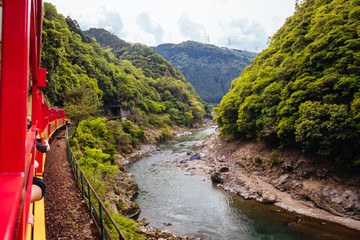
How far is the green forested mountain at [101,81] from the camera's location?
21719 millimetres

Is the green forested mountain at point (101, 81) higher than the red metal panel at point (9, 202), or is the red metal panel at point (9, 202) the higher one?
the green forested mountain at point (101, 81)

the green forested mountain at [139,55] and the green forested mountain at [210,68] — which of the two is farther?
the green forested mountain at [210,68]

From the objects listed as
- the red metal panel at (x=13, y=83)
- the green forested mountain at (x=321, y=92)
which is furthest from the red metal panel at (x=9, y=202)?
the green forested mountain at (x=321, y=92)

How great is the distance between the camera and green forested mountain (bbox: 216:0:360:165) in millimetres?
13977

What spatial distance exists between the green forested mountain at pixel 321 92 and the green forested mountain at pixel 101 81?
21.3 metres

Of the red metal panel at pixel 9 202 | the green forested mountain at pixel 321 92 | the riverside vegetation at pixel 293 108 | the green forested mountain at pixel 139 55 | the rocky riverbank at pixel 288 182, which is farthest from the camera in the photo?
the green forested mountain at pixel 139 55

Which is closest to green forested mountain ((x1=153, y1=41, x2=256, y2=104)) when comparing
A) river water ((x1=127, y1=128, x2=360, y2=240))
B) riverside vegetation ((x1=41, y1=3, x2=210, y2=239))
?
riverside vegetation ((x1=41, y1=3, x2=210, y2=239))

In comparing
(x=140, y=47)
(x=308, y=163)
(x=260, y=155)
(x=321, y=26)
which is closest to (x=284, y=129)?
(x=308, y=163)

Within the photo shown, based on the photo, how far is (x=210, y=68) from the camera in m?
180

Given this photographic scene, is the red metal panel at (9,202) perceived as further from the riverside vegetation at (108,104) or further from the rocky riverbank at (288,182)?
the rocky riverbank at (288,182)

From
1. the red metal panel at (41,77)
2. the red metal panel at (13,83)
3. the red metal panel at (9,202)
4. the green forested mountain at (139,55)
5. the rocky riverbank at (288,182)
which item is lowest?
the rocky riverbank at (288,182)

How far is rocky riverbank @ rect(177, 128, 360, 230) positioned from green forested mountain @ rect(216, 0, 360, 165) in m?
1.33

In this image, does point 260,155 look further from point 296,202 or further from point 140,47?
point 140,47

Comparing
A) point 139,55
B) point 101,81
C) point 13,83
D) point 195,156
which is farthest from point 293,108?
point 139,55
